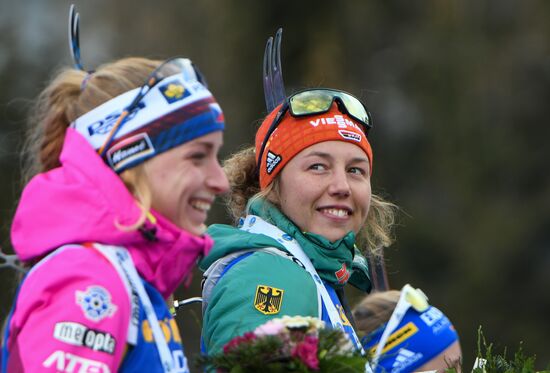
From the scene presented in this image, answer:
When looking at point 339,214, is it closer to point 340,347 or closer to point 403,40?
point 340,347

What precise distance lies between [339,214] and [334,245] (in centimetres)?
15

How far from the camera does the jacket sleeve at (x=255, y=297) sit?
4.53 metres

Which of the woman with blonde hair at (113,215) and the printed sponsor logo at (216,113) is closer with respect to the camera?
the woman with blonde hair at (113,215)

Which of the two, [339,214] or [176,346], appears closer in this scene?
[176,346]

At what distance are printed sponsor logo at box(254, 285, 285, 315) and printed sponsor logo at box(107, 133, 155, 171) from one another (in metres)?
0.96

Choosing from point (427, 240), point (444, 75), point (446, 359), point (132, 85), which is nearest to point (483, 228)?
point (427, 240)

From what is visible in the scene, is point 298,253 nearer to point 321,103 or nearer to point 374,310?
point 321,103

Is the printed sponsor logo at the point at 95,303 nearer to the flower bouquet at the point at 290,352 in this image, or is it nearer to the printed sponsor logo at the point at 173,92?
the flower bouquet at the point at 290,352

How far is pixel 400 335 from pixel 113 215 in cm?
212

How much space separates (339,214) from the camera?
5164 millimetres

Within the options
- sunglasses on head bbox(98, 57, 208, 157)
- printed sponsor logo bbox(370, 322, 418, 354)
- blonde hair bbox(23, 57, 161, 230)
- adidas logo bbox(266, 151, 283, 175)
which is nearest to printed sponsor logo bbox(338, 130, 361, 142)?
adidas logo bbox(266, 151, 283, 175)

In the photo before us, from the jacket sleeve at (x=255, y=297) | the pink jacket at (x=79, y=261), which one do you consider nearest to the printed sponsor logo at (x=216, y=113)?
the pink jacket at (x=79, y=261)

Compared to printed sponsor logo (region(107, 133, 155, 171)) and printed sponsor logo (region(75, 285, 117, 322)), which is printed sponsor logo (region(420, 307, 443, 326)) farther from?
printed sponsor logo (region(75, 285, 117, 322))

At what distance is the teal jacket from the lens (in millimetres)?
4551
